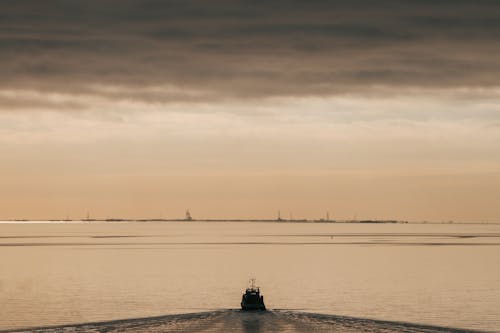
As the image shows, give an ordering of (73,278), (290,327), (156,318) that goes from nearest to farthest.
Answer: (290,327), (156,318), (73,278)

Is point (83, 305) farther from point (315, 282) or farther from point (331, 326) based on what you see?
point (315, 282)

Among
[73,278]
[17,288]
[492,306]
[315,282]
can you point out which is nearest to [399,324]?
[492,306]

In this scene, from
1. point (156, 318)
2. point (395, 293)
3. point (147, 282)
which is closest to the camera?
point (156, 318)

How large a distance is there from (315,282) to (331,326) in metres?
82.6

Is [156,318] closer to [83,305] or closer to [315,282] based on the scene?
[83,305]

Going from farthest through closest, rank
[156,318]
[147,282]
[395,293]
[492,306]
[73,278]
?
1. [73,278]
2. [147,282]
3. [395,293]
4. [492,306]
5. [156,318]

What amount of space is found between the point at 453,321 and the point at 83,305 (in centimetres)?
6268

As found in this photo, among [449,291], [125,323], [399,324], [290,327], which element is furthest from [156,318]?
[449,291]

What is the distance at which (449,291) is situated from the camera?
16475 centimetres

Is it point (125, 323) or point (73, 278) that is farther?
point (73, 278)

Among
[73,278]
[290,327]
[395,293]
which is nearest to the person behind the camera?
[290,327]

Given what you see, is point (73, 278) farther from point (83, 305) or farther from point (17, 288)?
point (83, 305)

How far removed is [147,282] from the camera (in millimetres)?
185375

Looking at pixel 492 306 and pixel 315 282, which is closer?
pixel 492 306
